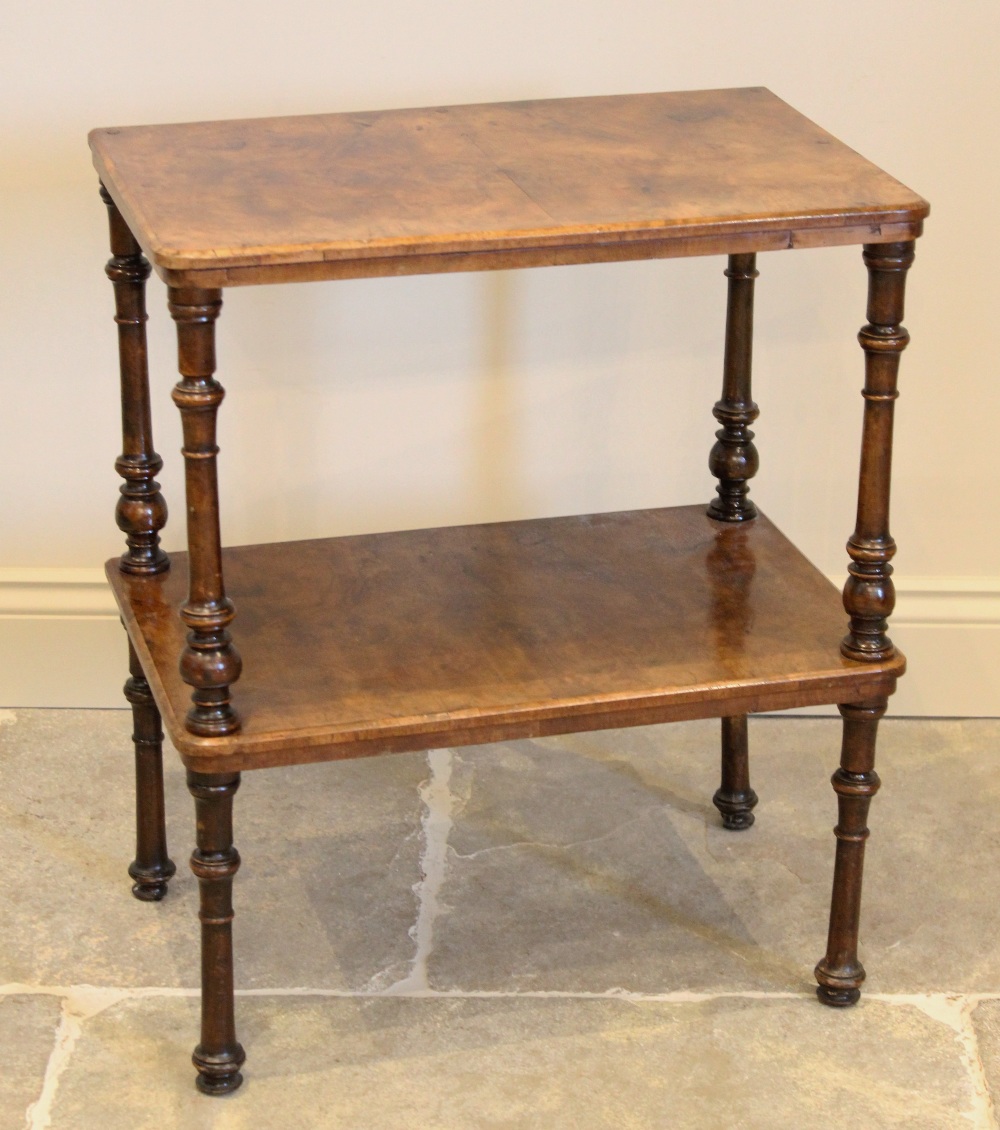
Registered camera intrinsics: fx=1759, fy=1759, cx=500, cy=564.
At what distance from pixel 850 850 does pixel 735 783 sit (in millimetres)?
456

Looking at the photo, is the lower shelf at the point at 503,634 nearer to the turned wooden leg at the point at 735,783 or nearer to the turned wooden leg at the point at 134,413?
the turned wooden leg at the point at 134,413

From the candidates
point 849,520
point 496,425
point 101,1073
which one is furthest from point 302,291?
point 101,1073

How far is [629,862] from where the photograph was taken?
2.57 meters

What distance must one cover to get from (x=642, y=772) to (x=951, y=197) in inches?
39.8

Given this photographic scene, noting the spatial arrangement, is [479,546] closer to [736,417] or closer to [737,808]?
[736,417]

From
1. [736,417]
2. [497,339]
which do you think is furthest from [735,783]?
[497,339]

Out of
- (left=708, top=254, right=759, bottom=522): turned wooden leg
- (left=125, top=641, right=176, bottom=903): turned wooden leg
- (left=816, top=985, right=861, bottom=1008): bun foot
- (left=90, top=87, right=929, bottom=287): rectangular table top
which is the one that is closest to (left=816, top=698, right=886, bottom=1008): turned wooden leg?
(left=816, top=985, right=861, bottom=1008): bun foot

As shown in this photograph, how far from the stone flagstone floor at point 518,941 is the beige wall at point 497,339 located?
323 mm

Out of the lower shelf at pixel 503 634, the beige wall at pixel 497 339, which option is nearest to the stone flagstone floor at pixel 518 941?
the beige wall at pixel 497 339

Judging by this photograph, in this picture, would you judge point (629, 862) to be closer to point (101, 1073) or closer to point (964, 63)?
point (101, 1073)

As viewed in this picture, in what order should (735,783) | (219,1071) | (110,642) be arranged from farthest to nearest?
(110,642), (735,783), (219,1071)

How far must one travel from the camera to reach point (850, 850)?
2.20 meters

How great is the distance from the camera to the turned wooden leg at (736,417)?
238cm

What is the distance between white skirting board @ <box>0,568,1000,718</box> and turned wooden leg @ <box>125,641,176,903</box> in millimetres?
519
